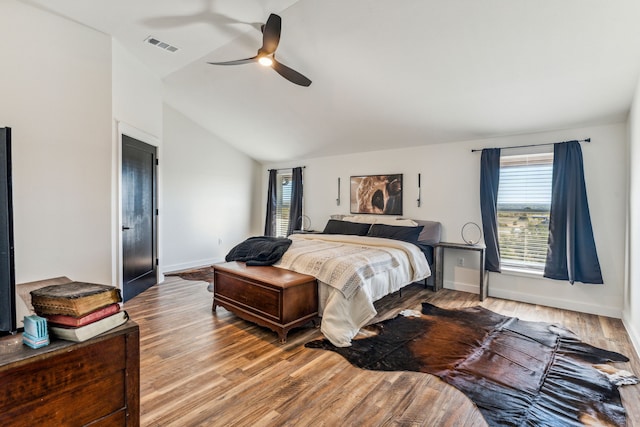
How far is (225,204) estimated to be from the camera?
664 centimetres

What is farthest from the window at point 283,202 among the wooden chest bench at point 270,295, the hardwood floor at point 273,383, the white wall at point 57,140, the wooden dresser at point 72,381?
the wooden dresser at point 72,381

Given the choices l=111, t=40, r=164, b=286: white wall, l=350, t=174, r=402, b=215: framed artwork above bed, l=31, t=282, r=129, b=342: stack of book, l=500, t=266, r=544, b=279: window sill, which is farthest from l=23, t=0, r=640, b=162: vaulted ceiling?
l=31, t=282, r=129, b=342: stack of book

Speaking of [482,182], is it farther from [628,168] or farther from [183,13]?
[183,13]

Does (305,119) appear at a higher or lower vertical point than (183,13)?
lower

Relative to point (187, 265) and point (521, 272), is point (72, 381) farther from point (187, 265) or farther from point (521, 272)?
point (187, 265)

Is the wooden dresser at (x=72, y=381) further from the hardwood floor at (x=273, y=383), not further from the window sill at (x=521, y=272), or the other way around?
the window sill at (x=521, y=272)

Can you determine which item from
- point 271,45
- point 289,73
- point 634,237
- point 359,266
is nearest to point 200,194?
point 289,73

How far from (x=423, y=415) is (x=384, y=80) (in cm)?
318

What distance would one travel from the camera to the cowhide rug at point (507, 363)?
6.37 ft

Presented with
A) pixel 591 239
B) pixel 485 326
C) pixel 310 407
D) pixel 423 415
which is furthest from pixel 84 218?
pixel 591 239

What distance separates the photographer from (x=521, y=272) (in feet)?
13.5

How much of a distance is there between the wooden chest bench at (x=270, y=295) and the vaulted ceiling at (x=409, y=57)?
2362mm

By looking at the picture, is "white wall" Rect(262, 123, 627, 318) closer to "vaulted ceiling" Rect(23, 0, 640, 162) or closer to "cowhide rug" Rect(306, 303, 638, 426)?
"vaulted ceiling" Rect(23, 0, 640, 162)

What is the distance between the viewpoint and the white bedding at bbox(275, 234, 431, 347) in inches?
115
